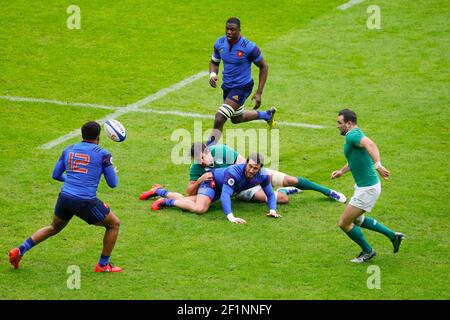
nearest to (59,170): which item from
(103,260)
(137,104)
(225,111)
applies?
(103,260)

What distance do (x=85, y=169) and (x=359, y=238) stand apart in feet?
13.0

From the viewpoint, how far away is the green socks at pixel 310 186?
15016mm

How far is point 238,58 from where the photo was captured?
1658cm

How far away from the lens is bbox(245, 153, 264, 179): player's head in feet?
45.7

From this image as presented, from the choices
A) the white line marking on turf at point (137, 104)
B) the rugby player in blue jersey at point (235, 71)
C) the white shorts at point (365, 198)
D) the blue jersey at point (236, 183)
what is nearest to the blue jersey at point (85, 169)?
the blue jersey at point (236, 183)

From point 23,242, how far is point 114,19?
41.0 ft

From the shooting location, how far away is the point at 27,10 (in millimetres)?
24828

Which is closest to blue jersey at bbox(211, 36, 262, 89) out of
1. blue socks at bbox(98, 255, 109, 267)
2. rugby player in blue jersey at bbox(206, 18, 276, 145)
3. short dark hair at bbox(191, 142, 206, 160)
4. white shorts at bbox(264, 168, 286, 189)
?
rugby player in blue jersey at bbox(206, 18, 276, 145)

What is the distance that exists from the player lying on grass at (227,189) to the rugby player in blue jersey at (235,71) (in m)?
1.98

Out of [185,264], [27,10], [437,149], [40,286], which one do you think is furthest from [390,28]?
[40,286]

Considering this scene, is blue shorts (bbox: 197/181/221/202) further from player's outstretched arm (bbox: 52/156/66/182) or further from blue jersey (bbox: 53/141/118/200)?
player's outstretched arm (bbox: 52/156/66/182)

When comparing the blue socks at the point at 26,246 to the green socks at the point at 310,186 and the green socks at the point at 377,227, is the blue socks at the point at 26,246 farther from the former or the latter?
the green socks at the point at 310,186

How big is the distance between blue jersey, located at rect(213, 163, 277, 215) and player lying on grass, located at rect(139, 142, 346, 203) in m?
0.49

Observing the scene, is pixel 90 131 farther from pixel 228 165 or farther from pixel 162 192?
pixel 228 165
